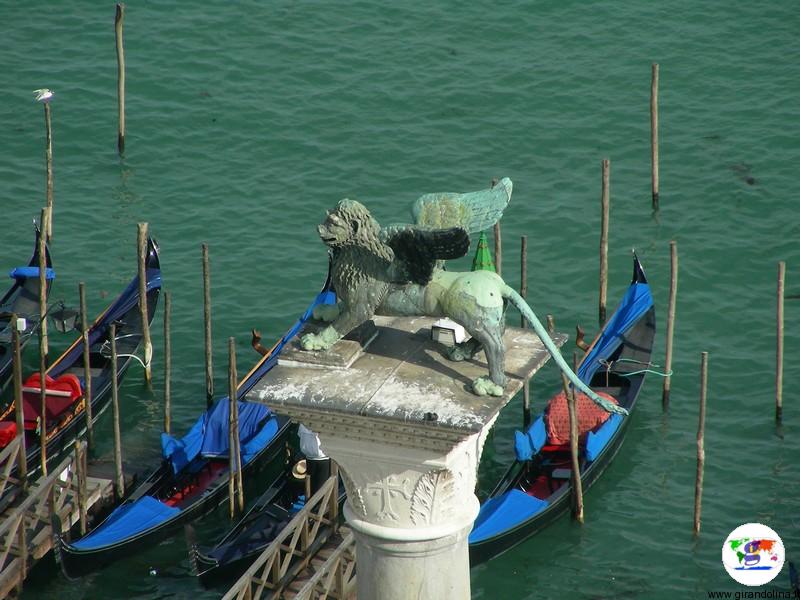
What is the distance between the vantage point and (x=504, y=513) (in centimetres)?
1512

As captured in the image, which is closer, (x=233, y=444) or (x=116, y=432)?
(x=233, y=444)

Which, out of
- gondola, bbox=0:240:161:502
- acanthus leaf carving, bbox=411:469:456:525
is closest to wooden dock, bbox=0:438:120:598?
gondola, bbox=0:240:161:502

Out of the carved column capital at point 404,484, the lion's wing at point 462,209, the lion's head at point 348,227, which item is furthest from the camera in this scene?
the lion's wing at point 462,209

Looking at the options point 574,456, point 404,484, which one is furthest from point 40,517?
point 404,484

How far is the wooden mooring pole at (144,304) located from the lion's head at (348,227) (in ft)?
29.3

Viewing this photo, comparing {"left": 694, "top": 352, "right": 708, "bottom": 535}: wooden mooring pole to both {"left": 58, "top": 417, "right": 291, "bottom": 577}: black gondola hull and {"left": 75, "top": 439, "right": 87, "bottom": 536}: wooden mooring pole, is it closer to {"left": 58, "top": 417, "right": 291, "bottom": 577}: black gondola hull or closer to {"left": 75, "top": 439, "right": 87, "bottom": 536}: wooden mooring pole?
{"left": 58, "top": 417, "right": 291, "bottom": 577}: black gondola hull

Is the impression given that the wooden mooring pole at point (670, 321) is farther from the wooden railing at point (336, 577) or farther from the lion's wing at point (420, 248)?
the lion's wing at point (420, 248)

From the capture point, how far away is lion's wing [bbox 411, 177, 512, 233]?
810 centimetres

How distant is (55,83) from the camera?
25781 millimetres

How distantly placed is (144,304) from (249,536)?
360 centimetres

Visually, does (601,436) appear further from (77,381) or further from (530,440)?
(77,381)

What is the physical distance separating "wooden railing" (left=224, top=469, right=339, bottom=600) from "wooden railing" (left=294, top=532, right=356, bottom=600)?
325mm

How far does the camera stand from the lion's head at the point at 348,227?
7.89 meters

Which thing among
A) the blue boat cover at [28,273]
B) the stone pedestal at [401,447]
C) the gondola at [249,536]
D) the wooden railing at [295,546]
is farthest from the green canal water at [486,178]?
the stone pedestal at [401,447]
